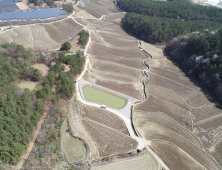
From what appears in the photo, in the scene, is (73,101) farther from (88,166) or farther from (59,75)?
(88,166)

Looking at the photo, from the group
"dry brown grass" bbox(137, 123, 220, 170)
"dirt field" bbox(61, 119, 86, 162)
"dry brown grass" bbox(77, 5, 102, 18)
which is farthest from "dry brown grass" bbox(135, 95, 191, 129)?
"dry brown grass" bbox(77, 5, 102, 18)

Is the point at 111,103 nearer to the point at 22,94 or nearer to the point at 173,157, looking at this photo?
the point at 173,157

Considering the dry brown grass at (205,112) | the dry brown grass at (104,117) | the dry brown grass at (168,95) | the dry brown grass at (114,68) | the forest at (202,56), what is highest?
the forest at (202,56)

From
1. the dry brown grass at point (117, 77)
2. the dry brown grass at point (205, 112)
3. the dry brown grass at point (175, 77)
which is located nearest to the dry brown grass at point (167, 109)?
the dry brown grass at point (205, 112)

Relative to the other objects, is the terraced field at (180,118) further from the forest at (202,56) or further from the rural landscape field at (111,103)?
the forest at (202,56)

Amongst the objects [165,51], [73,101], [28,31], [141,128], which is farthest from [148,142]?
[28,31]

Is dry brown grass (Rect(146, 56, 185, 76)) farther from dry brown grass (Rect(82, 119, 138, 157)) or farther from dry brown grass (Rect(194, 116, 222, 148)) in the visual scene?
dry brown grass (Rect(82, 119, 138, 157))
